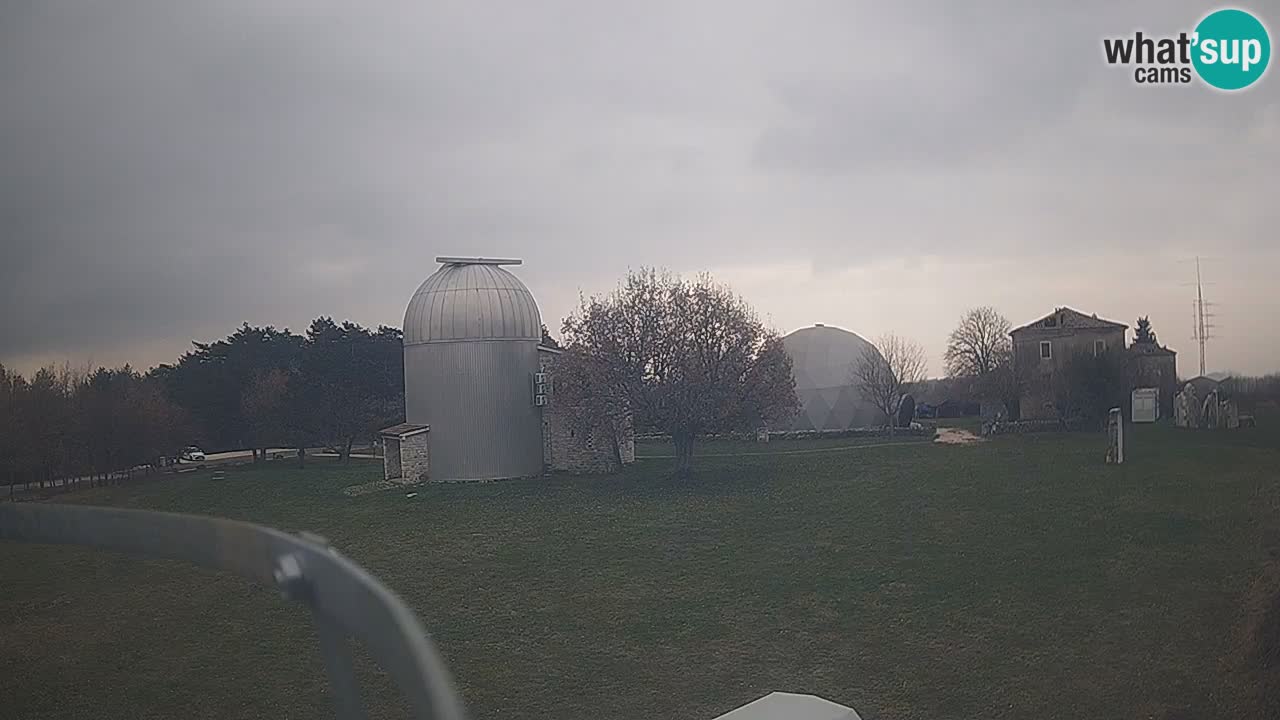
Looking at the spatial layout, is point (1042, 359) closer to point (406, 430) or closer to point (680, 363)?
point (680, 363)

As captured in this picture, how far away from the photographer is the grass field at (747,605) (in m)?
8.45

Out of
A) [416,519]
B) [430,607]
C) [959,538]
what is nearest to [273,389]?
[416,519]

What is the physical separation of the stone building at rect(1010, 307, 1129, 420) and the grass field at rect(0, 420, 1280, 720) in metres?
7.92

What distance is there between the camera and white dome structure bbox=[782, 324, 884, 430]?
4247cm

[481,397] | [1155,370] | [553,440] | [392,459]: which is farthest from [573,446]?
[1155,370]

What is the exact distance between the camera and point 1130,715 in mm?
7438

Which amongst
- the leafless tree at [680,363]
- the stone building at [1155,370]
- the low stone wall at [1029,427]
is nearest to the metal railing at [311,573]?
the stone building at [1155,370]

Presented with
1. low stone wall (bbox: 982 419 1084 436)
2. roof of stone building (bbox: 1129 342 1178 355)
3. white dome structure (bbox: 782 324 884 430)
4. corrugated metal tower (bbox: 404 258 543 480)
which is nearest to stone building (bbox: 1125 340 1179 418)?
roof of stone building (bbox: 1129 342 1178 355)

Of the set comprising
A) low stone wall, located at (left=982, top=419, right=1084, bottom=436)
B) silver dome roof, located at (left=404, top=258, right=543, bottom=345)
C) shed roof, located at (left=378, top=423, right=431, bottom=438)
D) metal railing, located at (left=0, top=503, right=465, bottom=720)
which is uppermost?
silver dome roof, located at (left=404, top=258, right=543, bottom=345)

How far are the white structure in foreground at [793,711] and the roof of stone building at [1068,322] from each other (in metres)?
19.1

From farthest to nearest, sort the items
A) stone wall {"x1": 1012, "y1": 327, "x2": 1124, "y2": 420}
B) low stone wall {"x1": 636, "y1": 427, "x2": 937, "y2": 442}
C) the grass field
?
low stone wall {"x1": 636, "y1": 427, "x2": 937, "y2": 442} → stone wall {"x1": 1012, "y1": 327, "x2": 1124, "y2": 420} → the grass field

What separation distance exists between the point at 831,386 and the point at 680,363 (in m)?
20.2

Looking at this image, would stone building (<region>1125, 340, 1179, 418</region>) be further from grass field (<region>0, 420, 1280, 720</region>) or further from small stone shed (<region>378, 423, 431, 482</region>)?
small stone shed (<region>378, 423, 431, 482</region>)

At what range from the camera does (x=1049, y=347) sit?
106 feet
